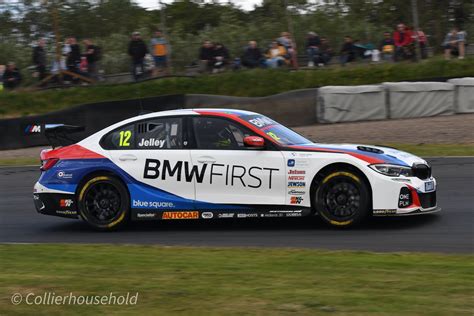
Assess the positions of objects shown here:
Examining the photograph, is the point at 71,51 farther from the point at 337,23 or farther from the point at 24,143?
the point at 337,23

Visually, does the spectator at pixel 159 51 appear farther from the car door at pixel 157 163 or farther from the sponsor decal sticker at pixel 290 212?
the sponsor decal sticker at pixel 290 212

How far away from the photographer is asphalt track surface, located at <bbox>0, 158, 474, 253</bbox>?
8141mm

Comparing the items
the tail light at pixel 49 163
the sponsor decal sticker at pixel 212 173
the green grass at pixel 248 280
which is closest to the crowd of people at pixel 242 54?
the tail light at pixel 49 163

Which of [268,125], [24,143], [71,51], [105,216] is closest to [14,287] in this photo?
[105,216]

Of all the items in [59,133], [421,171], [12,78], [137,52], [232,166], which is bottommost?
[421,171]

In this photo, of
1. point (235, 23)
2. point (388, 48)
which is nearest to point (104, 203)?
point (388, 48)

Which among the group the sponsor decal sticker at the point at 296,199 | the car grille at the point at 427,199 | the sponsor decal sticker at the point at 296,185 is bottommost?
the car grille at the point at 427,199

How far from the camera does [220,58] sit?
24.0 meters

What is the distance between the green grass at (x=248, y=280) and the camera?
17.5 ft

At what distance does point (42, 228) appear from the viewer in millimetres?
10422

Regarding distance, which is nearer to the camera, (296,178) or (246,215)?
(296,178)

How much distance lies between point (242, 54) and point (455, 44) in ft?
21.3

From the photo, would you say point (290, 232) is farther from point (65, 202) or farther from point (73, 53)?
point (73, 53)

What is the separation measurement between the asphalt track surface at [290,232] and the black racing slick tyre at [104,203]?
16cm
